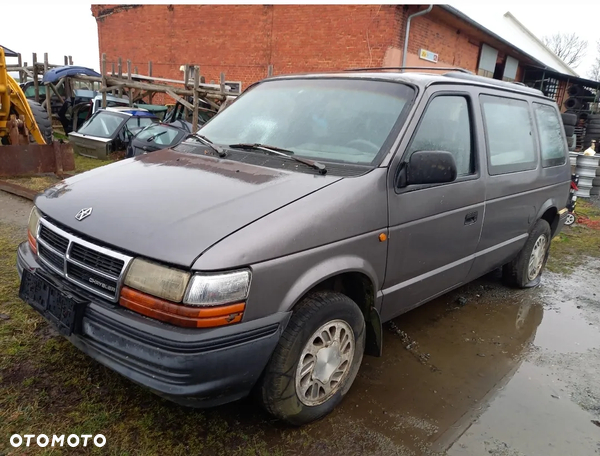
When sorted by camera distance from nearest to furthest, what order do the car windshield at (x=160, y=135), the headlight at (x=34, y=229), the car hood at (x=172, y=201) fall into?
1. the car hood at (x=172, y=201)
2. the headlight at (x=34, y=229)
3. the car windshield at (x=160, y=135)

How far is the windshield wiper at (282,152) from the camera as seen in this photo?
2.63m

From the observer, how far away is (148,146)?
33.4 ft

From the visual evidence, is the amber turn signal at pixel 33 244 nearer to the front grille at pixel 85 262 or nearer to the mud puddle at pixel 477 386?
the front grille at pixel 85 262

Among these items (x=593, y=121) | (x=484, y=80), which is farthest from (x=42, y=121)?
(x=593, y=121)

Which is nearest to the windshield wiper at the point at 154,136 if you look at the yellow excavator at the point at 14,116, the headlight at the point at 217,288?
the yellow excavator at the point at 14,116

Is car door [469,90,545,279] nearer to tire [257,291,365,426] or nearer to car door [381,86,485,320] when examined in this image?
car door [381,86,485,320]

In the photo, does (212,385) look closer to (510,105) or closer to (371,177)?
(371,177)

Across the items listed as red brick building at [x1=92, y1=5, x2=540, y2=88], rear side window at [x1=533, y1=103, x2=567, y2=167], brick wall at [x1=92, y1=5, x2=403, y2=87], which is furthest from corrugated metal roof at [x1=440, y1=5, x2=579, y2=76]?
rear side window at [x1=533, y1=103, x2=567, y2=167]

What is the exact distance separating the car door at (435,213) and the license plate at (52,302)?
5.72ft

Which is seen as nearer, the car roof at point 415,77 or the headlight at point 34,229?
the headlight at point 34,229

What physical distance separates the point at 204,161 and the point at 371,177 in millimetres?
1085

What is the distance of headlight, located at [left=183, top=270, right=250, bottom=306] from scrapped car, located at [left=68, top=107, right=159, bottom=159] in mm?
10647

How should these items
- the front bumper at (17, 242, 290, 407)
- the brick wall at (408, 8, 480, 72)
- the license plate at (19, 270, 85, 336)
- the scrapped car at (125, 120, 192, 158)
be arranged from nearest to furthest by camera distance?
the front bumper at (17, 242, 290, 407), the license plate at (19, 270, 85, 336), the scrapped car at (125, 120, 192, 158), the brick wall at (408, 8, 480, 72)

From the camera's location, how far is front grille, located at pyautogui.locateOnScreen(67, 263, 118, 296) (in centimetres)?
213
